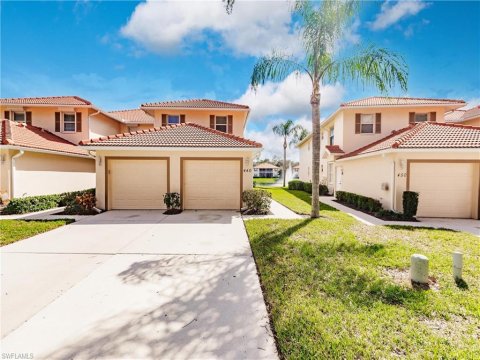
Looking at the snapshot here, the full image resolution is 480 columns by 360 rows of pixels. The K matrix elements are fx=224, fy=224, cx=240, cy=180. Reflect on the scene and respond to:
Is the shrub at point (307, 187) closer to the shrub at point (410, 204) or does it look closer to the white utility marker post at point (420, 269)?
the shrub at point (410, 204)

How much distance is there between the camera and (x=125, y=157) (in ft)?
37.8

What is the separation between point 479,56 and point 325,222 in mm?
13429

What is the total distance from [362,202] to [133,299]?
12184 mm

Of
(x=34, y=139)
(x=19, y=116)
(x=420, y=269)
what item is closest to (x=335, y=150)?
(x=420, y=269)

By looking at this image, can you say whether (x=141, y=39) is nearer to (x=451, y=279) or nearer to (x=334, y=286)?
(x=334, y=286)

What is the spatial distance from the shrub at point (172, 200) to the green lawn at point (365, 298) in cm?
569

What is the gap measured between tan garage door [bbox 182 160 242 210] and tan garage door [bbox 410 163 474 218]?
27.8ft

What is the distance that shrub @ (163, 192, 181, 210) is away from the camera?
11.1m

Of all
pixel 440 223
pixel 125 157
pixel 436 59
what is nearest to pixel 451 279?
pixel 440 223

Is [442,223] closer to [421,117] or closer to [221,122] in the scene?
[421,117]

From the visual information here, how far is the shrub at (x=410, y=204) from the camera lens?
980 centimetres

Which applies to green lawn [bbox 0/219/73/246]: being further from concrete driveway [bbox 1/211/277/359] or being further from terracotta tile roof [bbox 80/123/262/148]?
terracotta tile roof [bbox 80/123/262/148]

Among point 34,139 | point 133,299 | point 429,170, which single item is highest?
point 34,139

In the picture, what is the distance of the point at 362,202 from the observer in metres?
12.4
